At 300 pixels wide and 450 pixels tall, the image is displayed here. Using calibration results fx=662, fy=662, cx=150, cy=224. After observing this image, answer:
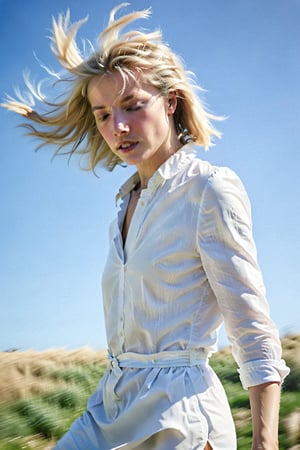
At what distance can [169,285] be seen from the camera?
2.04 metres

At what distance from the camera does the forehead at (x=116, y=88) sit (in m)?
2.33

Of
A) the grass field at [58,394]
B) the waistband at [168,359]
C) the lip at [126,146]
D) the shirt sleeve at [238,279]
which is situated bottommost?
the grass field at [58,394]

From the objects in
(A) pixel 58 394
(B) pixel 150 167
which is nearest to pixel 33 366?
(A) pixel 58 394

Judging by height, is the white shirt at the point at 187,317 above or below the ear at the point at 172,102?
below

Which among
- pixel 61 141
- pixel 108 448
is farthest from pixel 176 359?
pixel 61 141

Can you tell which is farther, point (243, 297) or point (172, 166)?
point (172, 166)

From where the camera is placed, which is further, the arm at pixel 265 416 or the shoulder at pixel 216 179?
the shoulder at pixel 216 179

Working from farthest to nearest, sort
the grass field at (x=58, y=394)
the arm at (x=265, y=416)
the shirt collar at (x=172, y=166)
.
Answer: the grass field at (x=58, y=394) → the shirt collar at (x=172, y=166) → the arm at (x=265, y=416)

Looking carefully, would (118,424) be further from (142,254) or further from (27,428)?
(27,428)

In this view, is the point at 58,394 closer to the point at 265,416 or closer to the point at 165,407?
the point at 165,407

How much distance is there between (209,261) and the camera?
1990 millimetres

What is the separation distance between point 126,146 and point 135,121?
0.31ft

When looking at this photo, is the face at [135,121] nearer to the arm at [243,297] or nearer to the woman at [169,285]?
the woman at [169,285]

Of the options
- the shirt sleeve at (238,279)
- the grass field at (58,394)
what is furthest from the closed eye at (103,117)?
the grass field at (58,394)
